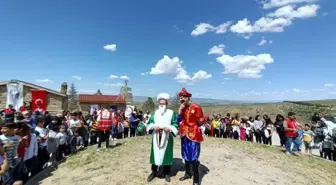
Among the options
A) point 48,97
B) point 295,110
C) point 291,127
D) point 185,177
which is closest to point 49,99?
point 48,97

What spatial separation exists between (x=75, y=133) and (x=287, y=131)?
347 inches

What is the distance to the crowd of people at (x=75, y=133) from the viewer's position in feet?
18.2

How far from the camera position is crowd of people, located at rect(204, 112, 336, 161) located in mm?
10633

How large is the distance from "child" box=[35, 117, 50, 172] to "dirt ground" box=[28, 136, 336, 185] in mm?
456

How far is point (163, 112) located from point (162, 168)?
1437mm

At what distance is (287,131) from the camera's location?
1035 cm

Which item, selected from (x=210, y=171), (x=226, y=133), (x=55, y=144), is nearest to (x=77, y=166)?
(x=55, y=144)

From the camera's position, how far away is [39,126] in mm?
7648

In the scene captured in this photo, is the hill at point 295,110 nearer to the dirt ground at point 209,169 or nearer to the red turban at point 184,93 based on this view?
the dirt ground at point 209,169

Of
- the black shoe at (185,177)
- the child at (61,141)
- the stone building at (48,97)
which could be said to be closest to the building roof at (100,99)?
the stone building at (48,97)

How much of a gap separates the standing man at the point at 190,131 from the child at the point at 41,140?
14.3ft

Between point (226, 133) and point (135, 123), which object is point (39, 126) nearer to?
point (135, 123)

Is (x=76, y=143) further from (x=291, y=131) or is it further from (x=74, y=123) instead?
(x=291, y=131)

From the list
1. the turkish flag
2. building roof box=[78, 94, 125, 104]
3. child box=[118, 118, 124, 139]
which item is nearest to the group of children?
child box=[118, 118, 124, 139]
